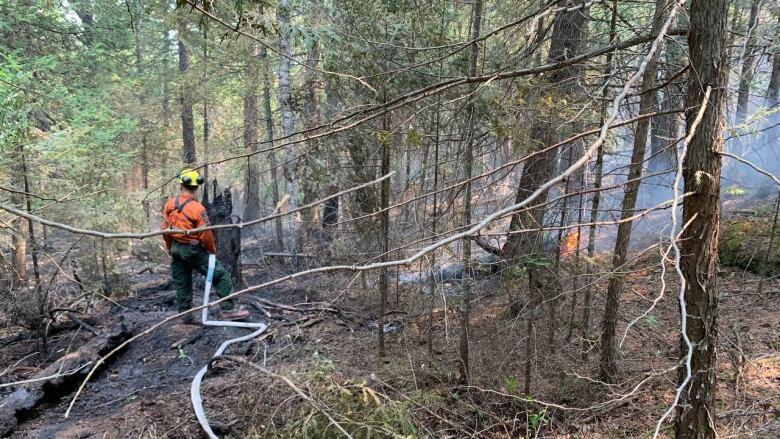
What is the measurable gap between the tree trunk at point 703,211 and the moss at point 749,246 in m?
6.68

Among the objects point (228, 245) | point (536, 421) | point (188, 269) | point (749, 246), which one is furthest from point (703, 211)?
point (228, 245)

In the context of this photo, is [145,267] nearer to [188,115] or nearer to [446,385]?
[188,115]

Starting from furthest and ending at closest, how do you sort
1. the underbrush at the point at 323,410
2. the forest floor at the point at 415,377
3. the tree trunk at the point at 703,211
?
1. the forest floor at the point at 415,377
2. the underbrush at the point at 323,410
3. the tree trunk at the point at 703,211

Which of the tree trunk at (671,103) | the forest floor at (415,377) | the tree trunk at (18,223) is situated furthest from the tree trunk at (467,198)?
the tree trunk at (18,223)

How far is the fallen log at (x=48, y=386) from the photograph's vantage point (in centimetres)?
446

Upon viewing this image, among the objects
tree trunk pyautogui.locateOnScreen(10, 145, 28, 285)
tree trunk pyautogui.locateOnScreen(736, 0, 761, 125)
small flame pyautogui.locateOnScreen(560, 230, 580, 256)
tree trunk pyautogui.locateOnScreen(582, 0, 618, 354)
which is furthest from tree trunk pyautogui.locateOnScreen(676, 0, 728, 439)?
tree trunk pyautogui.locateOnScreen(10, 145, 28, 285)

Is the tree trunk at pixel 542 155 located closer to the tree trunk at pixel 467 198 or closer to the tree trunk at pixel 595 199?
the tree trunk at pixel 595 199

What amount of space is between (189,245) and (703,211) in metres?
6.57

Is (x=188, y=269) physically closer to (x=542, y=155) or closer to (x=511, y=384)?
(x=511, y=384)

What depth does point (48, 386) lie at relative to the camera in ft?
16.5

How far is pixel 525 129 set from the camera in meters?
4.88

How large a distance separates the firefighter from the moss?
8824 mm

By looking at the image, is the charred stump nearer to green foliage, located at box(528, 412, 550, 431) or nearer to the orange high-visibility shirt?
the orange high-visibility shirt

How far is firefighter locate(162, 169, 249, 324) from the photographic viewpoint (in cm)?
659
